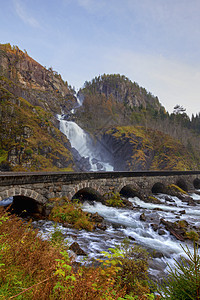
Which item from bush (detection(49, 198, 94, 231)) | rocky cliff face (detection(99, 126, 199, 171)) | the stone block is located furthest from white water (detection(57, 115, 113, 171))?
the stone block

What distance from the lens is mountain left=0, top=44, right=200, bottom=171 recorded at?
33000 mm

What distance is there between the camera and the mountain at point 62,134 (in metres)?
→ 33.0

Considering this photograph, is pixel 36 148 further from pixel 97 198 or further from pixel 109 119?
pixel 109 119

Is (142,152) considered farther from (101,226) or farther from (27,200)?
(27,200)

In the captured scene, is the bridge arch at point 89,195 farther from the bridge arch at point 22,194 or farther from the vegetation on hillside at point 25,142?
the vegetation on hillside at point 25,142

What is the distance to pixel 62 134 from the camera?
46.7 m

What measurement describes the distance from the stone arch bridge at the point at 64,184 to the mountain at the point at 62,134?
→ 1878 centimetres

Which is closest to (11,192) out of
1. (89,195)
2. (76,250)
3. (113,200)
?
(76,250)

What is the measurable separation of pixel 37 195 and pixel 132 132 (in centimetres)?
4966

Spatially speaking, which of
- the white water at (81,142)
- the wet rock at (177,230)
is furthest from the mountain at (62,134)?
the wet rock at (177,230)

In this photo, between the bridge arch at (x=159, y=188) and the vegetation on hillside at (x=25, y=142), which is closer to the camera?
the bridge arch at (x=159, y=188)

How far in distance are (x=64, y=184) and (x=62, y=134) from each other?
35806 millimetres

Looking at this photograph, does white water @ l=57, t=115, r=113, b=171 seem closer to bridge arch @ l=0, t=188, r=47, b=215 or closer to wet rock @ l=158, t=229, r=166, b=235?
bridge arch @ l=0, t=188, r=47, b=215

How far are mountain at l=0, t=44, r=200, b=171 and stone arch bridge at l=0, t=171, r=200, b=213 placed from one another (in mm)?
18775
